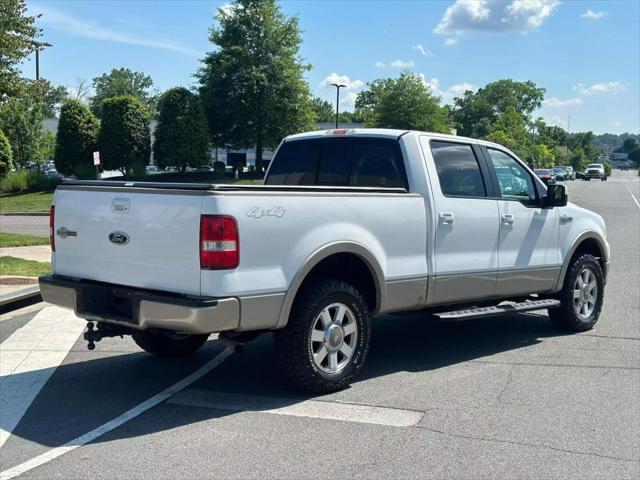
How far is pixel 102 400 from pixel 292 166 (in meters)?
2.93

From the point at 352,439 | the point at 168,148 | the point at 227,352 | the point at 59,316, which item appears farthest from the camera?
the point at 168,148

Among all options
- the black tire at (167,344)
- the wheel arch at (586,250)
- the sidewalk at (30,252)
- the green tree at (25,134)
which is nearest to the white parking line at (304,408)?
the black tire at (167,344)

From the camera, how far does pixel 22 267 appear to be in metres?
11.2

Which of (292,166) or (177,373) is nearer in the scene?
(177,373)

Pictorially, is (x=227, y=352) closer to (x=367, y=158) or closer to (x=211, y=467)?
(x=367, y=158)

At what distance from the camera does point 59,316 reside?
28.1ft

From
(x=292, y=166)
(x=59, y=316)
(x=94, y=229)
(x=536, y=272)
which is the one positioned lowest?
(x=59, y=316)

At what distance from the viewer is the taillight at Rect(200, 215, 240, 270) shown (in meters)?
4.74

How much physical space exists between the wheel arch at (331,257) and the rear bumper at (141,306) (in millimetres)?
443

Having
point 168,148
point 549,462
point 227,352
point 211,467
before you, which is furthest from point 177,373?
point 168,148

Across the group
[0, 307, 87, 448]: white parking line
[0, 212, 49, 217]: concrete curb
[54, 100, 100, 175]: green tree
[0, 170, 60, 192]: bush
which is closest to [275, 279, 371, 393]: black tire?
[0, 307, 87, 448]: white parking line

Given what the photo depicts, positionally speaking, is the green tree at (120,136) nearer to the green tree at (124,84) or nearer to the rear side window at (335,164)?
the rear side window at (335,164)

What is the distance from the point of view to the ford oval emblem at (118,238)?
5.23 metres

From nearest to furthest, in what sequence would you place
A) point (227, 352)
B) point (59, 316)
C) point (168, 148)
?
point (227, 352), point (59, 316), point (168, 148)
